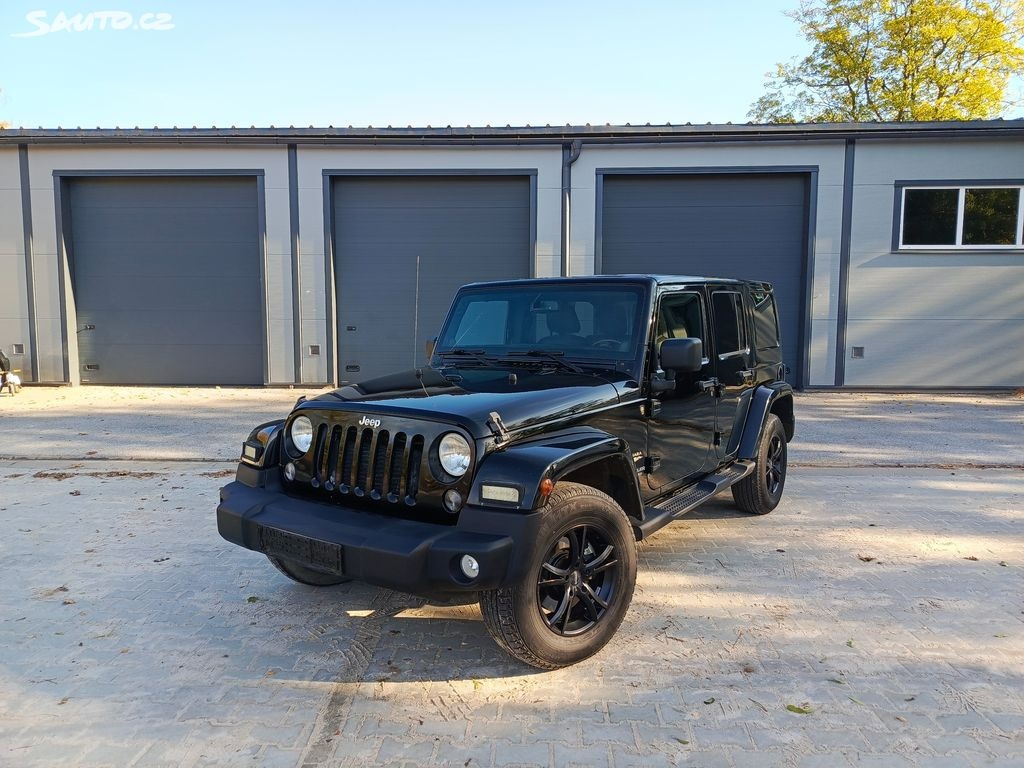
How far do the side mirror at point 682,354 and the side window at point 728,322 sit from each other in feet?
3.65

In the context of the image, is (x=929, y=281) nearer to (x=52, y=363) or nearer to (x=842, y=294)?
(x=842, y=294)

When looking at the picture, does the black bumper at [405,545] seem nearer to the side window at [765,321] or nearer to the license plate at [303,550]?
the license plate at [303,550]

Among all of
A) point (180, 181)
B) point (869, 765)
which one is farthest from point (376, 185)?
point (869, 765)

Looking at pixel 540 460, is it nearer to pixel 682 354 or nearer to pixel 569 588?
pixel 569 588

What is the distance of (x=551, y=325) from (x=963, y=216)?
11.7 m

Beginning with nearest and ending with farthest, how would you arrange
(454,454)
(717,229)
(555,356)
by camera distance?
(454,454) < (555,356) < (717,229)

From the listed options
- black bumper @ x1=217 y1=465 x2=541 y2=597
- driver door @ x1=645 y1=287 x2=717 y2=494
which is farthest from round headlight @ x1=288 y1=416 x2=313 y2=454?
driver door @ x1=645 y1=287 x2=717 y2=494

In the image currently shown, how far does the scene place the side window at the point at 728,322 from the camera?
5012 mm

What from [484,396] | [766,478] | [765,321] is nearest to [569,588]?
[484,396]

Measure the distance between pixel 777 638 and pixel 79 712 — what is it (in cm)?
316

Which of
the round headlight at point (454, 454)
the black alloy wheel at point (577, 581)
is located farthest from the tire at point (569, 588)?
the round headlight at point (454, 454)

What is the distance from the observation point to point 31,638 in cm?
356

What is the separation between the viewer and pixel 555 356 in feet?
13.8

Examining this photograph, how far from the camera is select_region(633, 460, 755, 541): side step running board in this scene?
12.3ft
